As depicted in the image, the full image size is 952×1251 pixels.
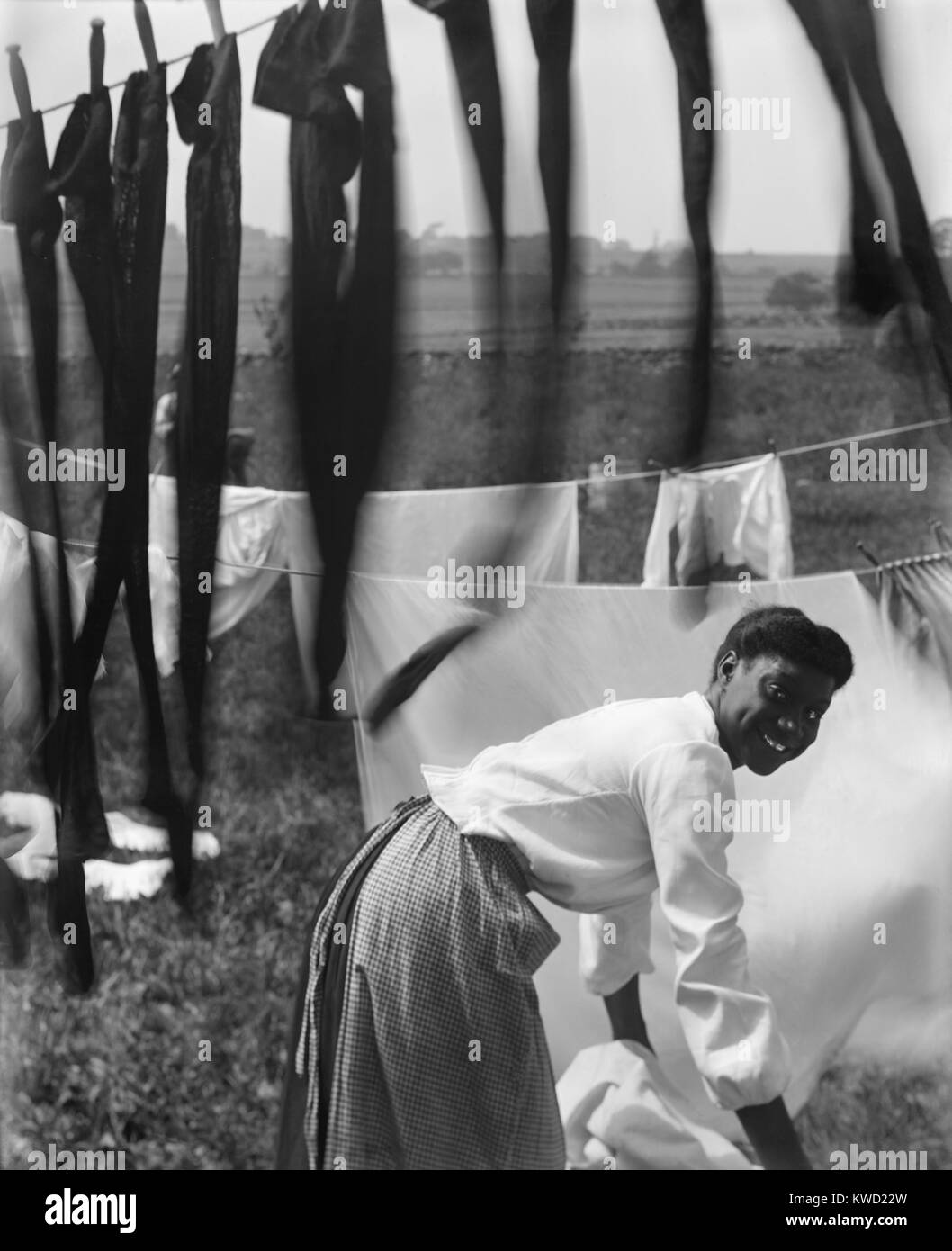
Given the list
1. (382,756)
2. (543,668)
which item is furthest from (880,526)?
(382,756)

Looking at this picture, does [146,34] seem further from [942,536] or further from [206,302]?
[942,536]

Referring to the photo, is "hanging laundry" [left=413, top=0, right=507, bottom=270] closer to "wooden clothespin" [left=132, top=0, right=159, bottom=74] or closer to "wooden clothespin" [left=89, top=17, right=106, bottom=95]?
"wooden clothespin" [left=132, top=0, right=159, bottom=74]

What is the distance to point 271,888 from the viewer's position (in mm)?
2943

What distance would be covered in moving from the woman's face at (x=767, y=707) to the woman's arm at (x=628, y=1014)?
20.8 inches

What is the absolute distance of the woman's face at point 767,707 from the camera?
8.98ft

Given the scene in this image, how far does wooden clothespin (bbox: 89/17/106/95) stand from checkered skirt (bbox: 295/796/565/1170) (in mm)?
1637

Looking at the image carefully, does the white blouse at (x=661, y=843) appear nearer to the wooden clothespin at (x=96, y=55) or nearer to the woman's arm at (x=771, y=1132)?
the woman's arm at (x=771, y=1132)

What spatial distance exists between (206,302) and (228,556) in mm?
516

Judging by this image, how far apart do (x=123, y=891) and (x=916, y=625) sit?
1.72 meters

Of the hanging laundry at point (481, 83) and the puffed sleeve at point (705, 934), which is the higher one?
the hanging laundry at point (481, 83)

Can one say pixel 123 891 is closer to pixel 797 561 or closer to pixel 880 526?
pixel 797 561

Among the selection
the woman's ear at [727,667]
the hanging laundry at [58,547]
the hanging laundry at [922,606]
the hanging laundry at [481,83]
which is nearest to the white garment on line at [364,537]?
the hanging laundry at [58,547]

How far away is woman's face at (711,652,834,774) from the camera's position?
8.98ft

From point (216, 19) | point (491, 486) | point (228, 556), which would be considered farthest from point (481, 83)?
point (228, 556)
